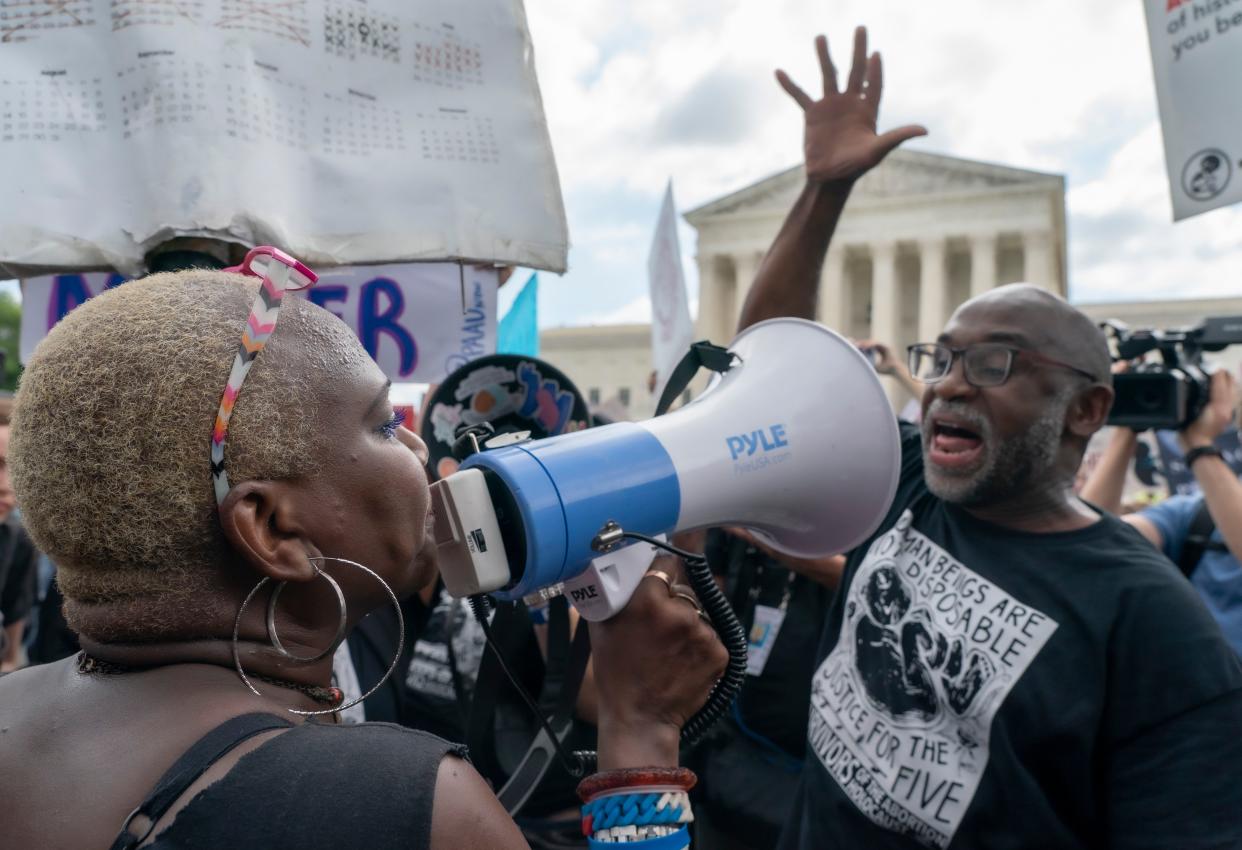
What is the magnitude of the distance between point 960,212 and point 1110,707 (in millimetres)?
43990

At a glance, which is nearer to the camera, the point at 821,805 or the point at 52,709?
the point at 52,709

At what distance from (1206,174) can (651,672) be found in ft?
8.57

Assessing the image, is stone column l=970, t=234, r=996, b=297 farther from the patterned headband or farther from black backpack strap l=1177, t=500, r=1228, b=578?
the patterned headband

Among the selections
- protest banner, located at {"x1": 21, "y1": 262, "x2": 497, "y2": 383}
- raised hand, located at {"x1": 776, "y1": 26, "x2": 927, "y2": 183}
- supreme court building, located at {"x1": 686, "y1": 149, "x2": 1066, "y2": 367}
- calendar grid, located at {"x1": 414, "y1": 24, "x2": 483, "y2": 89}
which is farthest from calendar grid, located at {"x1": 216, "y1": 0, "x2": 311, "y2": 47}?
supreme court building, located at {"x1": 686, "y1": 149, "x2": 1066, "y2": 367}

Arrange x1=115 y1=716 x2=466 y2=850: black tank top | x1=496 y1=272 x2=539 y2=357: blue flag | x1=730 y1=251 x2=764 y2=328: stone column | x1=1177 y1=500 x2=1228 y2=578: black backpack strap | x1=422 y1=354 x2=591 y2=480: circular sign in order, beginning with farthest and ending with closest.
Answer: x1=730 y1=251 x2=764 y2=328: stone column
x1=496 y1=272 x2=539 y2=357: blue flag
x1=1177 y1=500 x2=1228 y2=578: black backpack strap
x1=422 y1=354 x2=591 y2=480: circular sign
x1=115 y1=716 x2=466 y2=850: black tank top

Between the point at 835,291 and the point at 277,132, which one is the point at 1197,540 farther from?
the point at 835,291

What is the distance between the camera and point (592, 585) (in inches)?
51.5

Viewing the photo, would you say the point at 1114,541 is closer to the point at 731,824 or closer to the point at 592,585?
the point at 592,585

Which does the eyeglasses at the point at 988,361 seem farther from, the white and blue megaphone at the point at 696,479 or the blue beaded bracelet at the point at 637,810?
the blue beaded bracelet at the point at 637,810

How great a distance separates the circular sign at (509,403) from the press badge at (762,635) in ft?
3.26

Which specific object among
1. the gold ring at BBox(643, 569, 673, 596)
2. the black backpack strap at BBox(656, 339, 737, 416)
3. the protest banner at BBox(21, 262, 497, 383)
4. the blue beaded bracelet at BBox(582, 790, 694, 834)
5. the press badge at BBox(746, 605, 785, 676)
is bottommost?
the press badge at BBox(746, 605, 785, 676)

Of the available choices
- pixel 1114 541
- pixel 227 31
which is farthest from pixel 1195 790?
pixel 227 31

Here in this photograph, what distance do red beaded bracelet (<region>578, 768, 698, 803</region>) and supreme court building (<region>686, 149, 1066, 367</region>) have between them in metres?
40.4

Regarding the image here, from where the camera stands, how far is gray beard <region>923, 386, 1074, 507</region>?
7.47 feet
